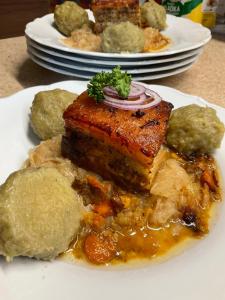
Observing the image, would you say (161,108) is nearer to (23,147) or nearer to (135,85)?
(135,85)

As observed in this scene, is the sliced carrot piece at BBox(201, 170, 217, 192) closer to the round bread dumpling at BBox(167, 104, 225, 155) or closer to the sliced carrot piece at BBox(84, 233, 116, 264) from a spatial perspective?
the round bread dumpling at BBox(167, 104, 225, 155)

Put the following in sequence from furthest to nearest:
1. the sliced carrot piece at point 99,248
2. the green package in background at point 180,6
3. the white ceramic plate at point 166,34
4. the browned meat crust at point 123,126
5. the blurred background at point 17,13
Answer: the blurred background at point 17,13 < the green package in background at point 180,6 < the white ceramic plate at point 166,34 < the browned meat crust at point 123,126 < the sliced carrot piece at point 99,248

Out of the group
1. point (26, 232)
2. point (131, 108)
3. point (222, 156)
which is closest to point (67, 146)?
point (131, 108)

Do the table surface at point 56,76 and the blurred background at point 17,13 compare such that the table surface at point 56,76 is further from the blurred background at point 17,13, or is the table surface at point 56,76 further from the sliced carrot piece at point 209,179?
the blurred background at point 17,13

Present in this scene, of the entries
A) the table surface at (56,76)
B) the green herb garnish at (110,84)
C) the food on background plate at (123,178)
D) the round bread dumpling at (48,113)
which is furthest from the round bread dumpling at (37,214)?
the table surface at (56,76)

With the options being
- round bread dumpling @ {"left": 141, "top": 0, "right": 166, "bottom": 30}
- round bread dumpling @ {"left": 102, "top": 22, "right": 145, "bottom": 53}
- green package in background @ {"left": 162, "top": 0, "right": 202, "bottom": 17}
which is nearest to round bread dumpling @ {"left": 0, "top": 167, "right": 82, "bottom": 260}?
round bread dumpling @ {"left": 102, "top": 22, "right": 145, "bottom": 53}

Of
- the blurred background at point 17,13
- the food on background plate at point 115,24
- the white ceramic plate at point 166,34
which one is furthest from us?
the blurred background at point 17,13

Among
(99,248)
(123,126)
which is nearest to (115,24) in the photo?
(123,126)
